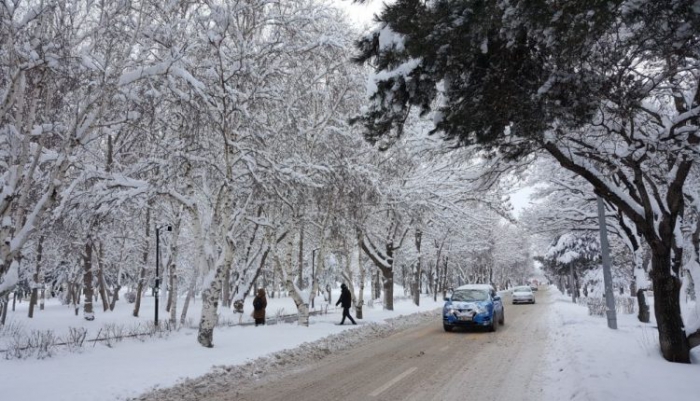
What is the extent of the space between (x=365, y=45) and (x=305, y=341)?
32.6 feet

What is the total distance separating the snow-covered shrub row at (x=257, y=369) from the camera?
8.04 metres

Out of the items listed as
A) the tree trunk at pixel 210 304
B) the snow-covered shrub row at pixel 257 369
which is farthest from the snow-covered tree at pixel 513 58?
the tree trunk at pixel 210 304

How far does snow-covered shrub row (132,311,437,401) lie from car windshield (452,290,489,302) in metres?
3.80

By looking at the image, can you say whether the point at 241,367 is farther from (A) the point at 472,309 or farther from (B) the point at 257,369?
(A) the point at 472,309

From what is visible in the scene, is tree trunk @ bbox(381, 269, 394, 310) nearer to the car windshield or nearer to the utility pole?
the car windshield

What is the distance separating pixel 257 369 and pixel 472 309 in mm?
9994

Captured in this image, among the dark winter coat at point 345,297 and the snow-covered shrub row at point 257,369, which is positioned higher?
the dark winter coat at point 345,297

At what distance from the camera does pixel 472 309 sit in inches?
687

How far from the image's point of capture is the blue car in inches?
682

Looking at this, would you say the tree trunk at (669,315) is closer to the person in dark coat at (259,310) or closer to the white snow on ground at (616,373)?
the white snow on ground at (616,373)

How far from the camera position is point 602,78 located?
21.0 ft

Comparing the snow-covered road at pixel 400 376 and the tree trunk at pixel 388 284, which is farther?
the tree trunk at pixel 388 284

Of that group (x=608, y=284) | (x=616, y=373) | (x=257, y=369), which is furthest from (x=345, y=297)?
(x=616, y=373)

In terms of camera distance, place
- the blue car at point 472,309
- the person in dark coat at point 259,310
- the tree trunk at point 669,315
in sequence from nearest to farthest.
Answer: the tree trunk at point 669,315
the blue car at point 472,309
the person in dark coat at point 259,310
